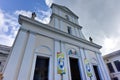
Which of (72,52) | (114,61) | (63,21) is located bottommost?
(72,52)

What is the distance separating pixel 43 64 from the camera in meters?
6.64

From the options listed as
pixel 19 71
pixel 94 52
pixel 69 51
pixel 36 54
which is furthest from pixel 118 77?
pixel 19 71

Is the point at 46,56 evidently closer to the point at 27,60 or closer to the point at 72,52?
the point at 27,60

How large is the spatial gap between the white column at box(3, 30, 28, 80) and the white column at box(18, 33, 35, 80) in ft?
0.83

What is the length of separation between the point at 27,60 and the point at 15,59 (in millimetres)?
752

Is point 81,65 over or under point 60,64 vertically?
over

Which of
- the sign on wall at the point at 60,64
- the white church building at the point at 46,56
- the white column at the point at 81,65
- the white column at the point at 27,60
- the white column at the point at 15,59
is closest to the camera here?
the white column at the point at 15,59

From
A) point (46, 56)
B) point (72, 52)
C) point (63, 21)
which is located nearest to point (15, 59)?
point (46, 56)

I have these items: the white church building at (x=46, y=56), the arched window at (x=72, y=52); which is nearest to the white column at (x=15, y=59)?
the white church building at (x=46, y=56)

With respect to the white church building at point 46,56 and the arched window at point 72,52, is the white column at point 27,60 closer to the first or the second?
the white church building at point 46,56

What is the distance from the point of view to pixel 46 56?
265 inches

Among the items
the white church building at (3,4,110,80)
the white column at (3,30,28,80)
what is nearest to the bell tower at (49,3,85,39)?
the white church building at (3,4,110,80)

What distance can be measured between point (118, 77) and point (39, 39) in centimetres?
1613

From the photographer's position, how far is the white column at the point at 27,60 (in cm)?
499
